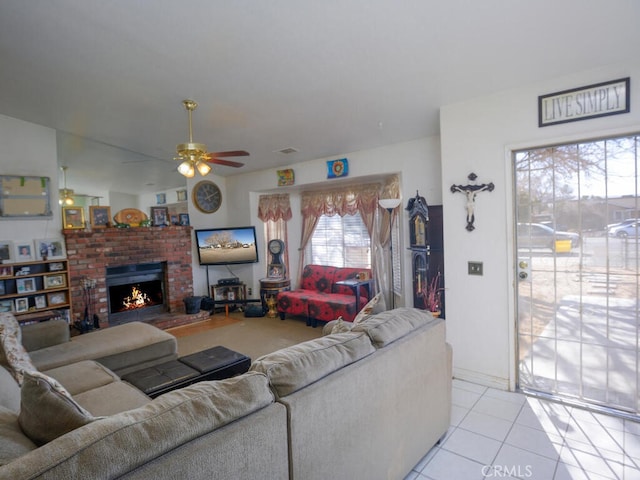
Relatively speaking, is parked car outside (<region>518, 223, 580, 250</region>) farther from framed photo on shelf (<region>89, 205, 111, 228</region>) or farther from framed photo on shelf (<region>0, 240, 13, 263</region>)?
framed photo on shelf (<region>0, 240, 13, 263</region>)

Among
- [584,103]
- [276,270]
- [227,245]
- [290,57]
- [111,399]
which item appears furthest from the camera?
[227,245]

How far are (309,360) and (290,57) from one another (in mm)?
2220

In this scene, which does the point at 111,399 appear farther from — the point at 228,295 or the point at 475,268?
the point at 228,295

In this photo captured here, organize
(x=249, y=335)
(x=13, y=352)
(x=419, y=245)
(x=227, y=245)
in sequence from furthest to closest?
(x=227, y=245)
(x=249, y=335)
(x=419, y=245)
(x=13, y=352)

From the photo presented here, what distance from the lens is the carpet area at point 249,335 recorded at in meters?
4.22

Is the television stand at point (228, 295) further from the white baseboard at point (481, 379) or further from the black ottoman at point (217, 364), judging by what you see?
the white baseboard at point (481, 379)

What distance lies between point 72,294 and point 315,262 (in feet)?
11.7

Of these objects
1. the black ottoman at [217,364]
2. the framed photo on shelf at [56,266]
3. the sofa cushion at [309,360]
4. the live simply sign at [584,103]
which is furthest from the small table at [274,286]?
the live simply sign at [584,103]

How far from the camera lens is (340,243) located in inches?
221

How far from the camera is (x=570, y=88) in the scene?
8.21 feet

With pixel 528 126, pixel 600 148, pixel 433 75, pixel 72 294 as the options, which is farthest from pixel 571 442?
pixel 72 294

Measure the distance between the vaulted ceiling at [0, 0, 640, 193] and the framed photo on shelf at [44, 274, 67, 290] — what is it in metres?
1.96

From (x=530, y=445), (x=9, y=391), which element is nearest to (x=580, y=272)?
(x=530, y=445)

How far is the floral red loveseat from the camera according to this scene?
4.68m
